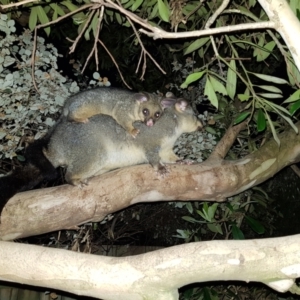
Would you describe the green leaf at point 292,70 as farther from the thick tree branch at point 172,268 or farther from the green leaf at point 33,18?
the green leaf at point 33,18

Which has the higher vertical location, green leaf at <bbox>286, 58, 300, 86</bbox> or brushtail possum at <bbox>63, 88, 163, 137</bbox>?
green leaf at <bbox>286, 58, 300, 86</bbox>

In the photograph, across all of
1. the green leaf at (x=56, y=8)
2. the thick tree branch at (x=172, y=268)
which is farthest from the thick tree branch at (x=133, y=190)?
the green leaf at (x=56, y=8)

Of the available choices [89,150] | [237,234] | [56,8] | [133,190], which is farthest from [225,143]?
[56,8]

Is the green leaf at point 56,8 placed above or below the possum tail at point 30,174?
above

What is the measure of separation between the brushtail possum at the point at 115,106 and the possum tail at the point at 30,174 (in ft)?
1.07

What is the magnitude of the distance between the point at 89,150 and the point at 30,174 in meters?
0.52

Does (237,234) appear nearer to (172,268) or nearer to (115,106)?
(115,106)

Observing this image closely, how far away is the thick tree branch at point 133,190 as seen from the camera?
319 centimetres

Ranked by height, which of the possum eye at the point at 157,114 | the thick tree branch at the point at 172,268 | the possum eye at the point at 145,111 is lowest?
the possum eye at the point at 157,114

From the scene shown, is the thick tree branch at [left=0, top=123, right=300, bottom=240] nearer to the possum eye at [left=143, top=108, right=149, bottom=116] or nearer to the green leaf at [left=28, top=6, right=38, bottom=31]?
the possum eye at [left=143, top=108, right=149, bottom=116]

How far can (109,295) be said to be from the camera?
201 centimetres

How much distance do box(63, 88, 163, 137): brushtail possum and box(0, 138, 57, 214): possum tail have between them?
325 millimetres

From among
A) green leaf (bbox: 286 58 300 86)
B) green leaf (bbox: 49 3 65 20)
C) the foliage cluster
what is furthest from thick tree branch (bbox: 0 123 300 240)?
green leaf (bbox: 49 3 65 20)

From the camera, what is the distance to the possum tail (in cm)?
320
